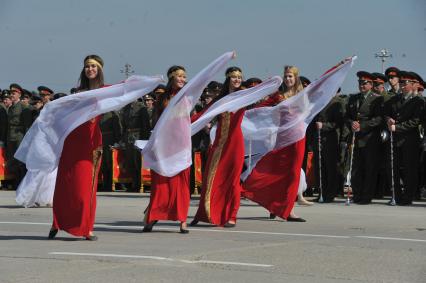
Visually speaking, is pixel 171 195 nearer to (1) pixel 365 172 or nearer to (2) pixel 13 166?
(1) pixel 365 172


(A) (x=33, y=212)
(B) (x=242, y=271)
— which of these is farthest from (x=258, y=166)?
(B) (x=242, y=271)

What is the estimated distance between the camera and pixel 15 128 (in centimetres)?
2384

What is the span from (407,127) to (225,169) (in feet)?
17.7

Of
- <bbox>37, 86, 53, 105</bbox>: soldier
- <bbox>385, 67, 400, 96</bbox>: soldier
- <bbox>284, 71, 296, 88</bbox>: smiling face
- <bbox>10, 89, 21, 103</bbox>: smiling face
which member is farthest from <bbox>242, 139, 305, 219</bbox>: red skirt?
<bbox>10, 89, 21, 103</bbox>: smiling face

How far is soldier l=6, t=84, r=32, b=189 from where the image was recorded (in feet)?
77.6

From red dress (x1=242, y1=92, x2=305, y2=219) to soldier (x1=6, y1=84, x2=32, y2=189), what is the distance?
991 centimetres

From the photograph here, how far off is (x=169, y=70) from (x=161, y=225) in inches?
86.6

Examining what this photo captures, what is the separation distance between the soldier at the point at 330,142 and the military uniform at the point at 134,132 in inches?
183

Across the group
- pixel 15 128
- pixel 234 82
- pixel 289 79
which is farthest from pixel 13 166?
pixel 234 82

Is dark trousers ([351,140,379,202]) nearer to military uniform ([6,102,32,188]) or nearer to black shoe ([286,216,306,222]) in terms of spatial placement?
black shoe ([286,216,306,222])

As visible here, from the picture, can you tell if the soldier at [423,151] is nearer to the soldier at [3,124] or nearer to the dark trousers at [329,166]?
the dark trousers at [329,166]

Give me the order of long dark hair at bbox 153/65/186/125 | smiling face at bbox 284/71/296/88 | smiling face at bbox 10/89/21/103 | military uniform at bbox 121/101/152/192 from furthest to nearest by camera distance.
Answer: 1. smiling face at bbox 10/89/21/103
2. military uniform at bbox 121/101/152/192
3. smiling face at bbox 284/71/296/88
4. long dark hair at bbox 153/65/186/125

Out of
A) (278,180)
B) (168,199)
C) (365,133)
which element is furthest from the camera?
(365,133)

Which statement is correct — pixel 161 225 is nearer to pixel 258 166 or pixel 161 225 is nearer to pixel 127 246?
pixel 258 166
